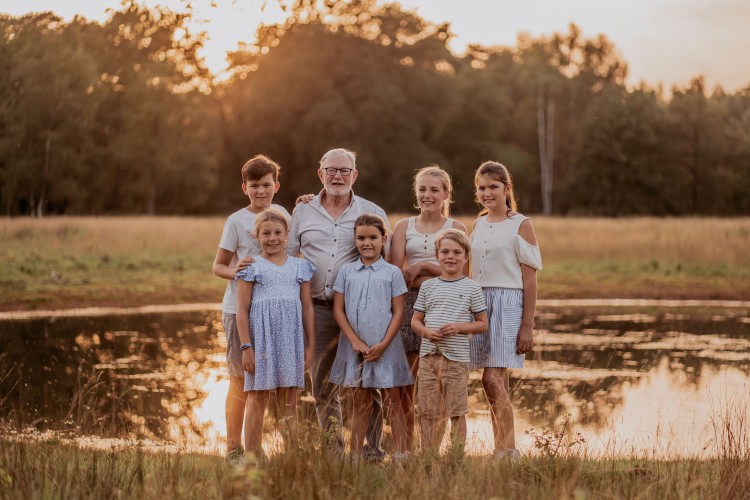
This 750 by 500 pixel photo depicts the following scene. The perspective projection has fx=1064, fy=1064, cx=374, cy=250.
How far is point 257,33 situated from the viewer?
12.0m

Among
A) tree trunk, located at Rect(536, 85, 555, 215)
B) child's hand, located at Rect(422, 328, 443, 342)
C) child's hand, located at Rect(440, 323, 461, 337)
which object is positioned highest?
tree trunk, located at Rect(536, 85, 555, 215)

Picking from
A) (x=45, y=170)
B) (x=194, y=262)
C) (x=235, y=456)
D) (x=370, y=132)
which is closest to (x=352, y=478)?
(x=235, y=456)

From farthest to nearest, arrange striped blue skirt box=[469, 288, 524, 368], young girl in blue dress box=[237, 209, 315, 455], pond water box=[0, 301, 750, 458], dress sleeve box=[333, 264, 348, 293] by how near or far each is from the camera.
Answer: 1. pond water box=[0, 301, 750, 458]
2. striped blue skirt box=[469, 288, 524, 368]
3. dress sleeve box=[333, 264, 348, 293]
4. young girl in blue dress box=[237, 209, 315, 455]

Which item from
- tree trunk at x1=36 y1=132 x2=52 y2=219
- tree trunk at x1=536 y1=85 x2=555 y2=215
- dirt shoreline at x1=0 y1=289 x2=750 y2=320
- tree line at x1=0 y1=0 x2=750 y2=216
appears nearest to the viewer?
dirt shoreline at x1=0 y1=289 x2=750 y2=320

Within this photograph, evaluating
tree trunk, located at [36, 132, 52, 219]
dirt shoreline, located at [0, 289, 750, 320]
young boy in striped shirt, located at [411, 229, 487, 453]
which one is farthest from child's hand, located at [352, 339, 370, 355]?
tree trunk, located at [36, 132, 52, 219]

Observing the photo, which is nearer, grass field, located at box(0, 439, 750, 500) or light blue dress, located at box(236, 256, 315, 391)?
grass field, located at box(0, 439, 750, 500)

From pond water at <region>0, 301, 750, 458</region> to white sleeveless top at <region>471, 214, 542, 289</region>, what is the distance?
1012 millimetres

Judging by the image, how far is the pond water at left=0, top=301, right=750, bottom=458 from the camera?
24.2ft

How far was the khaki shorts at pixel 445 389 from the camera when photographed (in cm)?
635

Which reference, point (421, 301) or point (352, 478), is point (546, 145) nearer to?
point (421, 301)

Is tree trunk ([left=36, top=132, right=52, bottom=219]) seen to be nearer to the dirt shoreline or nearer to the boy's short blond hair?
the dirt shoreline

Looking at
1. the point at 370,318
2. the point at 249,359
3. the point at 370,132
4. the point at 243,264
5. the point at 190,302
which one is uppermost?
the point at 370,132

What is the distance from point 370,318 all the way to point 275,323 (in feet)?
1.89

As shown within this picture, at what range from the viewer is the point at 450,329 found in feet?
20.6
